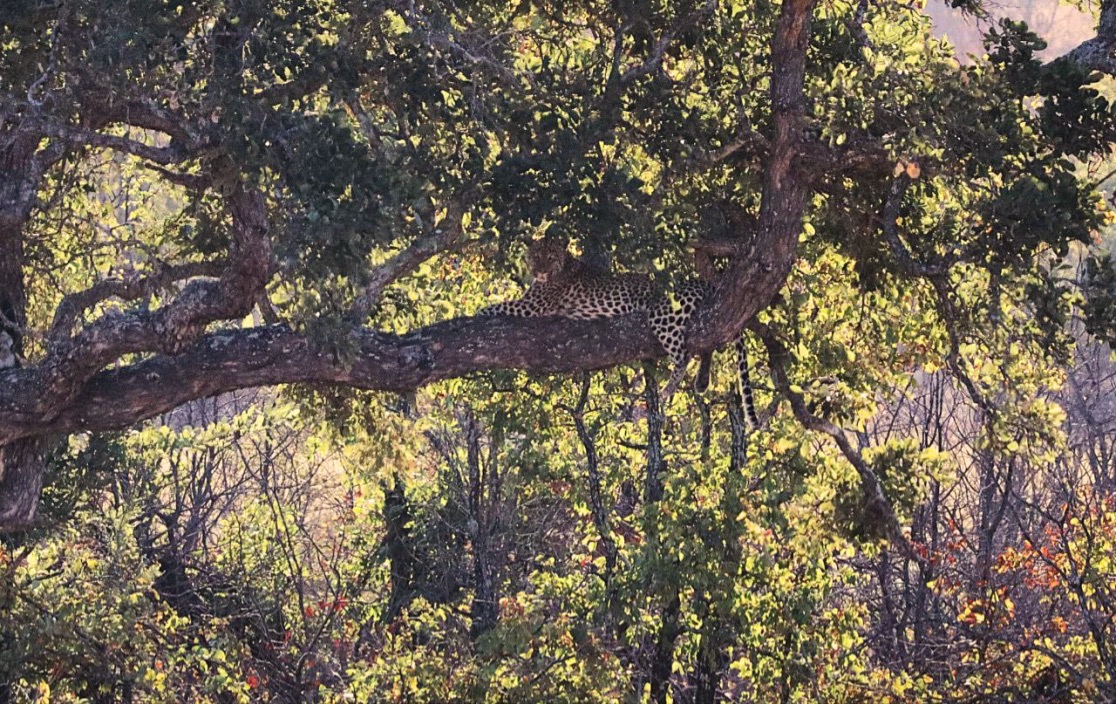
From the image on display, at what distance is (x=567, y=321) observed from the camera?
848cm

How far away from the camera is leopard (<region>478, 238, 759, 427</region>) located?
332 inches

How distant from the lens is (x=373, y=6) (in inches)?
300

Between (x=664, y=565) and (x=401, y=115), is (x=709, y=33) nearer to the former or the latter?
(x=401, y=115)

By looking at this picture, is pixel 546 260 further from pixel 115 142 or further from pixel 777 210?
pixel 115 142

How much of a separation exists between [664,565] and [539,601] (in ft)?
4.37

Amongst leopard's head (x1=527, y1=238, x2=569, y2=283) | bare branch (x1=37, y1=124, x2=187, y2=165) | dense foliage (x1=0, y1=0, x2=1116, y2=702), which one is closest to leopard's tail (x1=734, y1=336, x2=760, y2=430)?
dense foliage (x1=0, y1=0, x2=1116, y2=702)

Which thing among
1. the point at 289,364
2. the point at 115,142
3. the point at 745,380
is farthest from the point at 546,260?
the point at 115,142

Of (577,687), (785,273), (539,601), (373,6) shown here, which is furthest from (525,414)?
(373,6)

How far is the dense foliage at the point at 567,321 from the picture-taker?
24.5 feet

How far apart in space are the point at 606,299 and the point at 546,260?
56 cm

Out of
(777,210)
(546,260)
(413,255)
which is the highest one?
(546,260)

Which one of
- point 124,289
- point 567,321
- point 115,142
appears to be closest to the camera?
point 115,142

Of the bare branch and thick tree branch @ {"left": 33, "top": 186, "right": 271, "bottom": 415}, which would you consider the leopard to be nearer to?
thick tree branch @ {"left": 33, "top": 186, "right": 271, "bottom": 415}

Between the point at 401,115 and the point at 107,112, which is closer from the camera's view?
the point at 401,115
